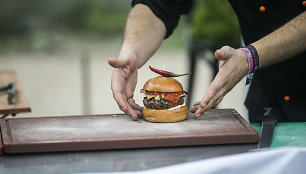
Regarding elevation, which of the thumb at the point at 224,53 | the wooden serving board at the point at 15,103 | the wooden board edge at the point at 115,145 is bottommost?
the wooden serving board at the point at 15,103

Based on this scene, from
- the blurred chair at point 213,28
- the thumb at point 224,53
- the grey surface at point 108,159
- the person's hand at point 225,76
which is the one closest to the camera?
the grey surface at point 108,159

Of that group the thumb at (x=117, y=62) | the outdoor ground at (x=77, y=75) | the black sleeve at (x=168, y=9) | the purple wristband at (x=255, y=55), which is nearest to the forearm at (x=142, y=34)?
the black sleeve at (x=168, y=9)

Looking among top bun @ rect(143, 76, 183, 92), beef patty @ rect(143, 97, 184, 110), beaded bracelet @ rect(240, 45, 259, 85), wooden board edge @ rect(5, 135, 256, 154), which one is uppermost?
beaded bracelet @ rect(240, 45, 259, 85)

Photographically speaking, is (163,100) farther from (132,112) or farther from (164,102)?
(132,112)

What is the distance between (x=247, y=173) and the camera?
1.46 metres

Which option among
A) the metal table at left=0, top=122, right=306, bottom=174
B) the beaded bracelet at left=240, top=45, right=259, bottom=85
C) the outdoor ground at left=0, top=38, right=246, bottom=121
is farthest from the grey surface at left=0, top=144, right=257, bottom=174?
the outdoor ground at left=0, top=38, right=246, bottom=121

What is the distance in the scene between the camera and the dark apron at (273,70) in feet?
8.27

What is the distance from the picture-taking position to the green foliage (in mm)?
4395

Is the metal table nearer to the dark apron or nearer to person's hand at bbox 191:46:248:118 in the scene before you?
person's hand at bbox 191:46:248:118

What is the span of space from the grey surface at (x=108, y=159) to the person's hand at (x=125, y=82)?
0.42m

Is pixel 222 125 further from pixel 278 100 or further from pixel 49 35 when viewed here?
pixel 49 35

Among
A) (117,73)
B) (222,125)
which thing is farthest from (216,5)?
(222,125)

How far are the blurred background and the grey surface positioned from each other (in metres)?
2.51

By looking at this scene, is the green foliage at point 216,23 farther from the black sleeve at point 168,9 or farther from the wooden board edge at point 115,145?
the wooden board edge at point 115,145
